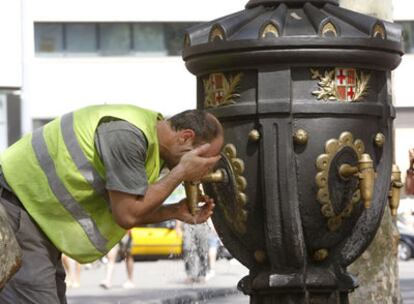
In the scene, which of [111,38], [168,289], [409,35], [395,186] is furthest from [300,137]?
[409,35]

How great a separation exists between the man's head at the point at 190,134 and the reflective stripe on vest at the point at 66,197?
37 cm

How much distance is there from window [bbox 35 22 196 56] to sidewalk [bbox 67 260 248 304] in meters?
16.5

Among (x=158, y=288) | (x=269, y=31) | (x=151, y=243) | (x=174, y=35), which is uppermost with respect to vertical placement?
(x=269, y=31)

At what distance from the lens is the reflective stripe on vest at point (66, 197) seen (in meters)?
5.08

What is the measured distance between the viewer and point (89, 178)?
5.03 m

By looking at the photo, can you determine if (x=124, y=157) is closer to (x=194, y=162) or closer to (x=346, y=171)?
(x=194, y=162)

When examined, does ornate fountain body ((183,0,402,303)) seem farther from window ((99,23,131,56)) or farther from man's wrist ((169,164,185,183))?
window ((99,23,131,56))

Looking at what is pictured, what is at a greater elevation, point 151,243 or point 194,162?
point 194,162

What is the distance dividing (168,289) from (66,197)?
47.5 ft

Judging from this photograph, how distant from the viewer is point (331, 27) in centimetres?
589

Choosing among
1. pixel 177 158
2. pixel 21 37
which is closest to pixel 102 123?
pixel 177 158

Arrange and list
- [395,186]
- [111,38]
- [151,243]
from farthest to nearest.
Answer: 1. [111,38]
2. [151,243]
3. [395,186]

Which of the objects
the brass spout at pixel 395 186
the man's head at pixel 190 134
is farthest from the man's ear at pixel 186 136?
the brass spout at pixel 395 186

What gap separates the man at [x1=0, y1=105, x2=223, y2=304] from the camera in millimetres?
4930
